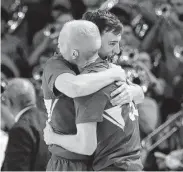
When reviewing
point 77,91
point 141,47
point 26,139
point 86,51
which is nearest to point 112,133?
point 77,91

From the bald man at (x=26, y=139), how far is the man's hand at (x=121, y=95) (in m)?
1.65

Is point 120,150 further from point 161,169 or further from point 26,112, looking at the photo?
point 161,169

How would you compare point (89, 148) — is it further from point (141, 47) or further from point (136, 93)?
point (141, 47)

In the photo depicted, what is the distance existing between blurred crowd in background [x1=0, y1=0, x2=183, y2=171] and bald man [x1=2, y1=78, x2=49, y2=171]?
1.36 metres

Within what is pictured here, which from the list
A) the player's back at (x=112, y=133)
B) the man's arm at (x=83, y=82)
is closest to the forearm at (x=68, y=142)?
the player's back at (x=112, y=133)

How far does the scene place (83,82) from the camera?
2.80m

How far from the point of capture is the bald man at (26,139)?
4469 mm

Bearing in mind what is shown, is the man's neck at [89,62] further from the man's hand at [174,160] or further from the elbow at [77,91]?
the man's hand at [174,160]

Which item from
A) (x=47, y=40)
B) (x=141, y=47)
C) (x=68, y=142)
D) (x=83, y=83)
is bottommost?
(x=141, y=47)

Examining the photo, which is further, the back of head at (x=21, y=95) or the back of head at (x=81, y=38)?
the back of head at (x=21, y=95)

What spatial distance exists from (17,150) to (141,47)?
11.4 feet

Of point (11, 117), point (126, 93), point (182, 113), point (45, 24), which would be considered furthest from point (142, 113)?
point (126, 93)

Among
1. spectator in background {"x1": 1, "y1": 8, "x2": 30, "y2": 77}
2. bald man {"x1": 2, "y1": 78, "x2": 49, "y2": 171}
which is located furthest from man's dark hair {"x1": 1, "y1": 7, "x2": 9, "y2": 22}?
bald man {"x1": 2, "y1": 78, "x2": 49, "y2": 171}

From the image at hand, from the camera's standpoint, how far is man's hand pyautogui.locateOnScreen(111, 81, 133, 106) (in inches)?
112
